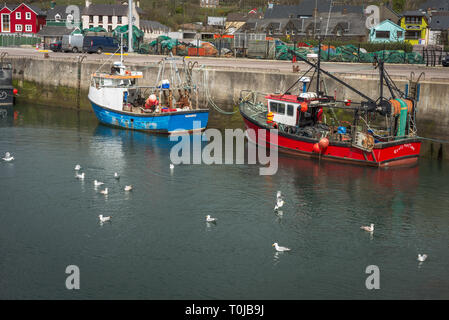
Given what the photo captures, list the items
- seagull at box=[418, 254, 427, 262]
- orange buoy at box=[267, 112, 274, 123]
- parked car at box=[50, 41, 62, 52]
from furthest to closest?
parked car at box=[50, 41, 62, 52], orange buoy at box=[267, 112, 274, 123], seagull at box=[418, 254, 427, 262]

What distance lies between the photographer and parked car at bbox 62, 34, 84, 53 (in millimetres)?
56125

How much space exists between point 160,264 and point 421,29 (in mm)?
82223

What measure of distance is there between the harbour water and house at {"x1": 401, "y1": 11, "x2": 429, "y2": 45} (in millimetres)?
65256

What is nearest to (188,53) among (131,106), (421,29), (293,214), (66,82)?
(66,82)

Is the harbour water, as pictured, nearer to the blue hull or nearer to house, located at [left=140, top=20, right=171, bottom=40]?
the blue hull

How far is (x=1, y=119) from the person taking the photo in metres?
38.8

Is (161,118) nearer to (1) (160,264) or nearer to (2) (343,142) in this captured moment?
(2) (343,142)

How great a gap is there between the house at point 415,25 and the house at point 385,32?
12.6 feet

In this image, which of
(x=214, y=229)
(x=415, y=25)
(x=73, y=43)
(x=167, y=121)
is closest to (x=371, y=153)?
(x=214, y=229)

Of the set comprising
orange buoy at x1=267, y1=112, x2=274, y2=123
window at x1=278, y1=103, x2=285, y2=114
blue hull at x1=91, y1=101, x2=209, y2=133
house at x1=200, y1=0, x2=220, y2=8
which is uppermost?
house at x1=200, y1=0, x2=220, y2=8

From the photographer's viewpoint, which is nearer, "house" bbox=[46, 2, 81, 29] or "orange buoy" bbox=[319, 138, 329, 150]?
"orange buoy" bbox=[319, 138, 329, 150]

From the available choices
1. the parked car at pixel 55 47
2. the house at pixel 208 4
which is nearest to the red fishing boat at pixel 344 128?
the parked car at pixel 55 47

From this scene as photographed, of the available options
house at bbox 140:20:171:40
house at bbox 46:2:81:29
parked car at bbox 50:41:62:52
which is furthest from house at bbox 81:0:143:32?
parked car at bbox 50:41:62:52

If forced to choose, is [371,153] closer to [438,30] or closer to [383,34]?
[383,34]
